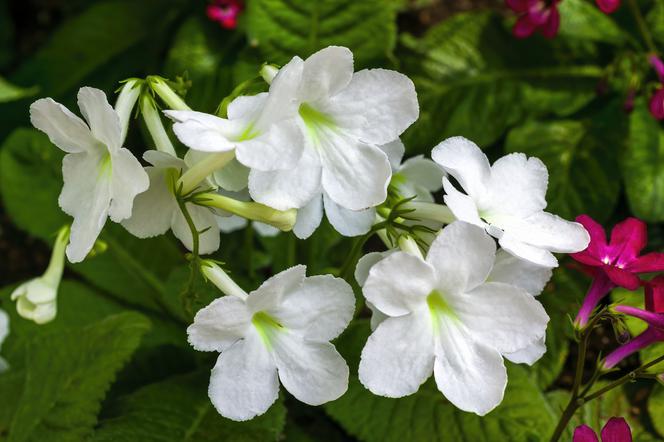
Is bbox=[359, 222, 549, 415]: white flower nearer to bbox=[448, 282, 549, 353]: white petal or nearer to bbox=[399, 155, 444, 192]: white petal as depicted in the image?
bbox=[448, 282, 549, 353]: white petal

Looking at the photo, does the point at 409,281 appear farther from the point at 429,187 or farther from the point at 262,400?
the point at 429,187

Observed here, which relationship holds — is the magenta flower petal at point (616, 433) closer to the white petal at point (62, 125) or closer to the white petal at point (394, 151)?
the white petal at point (394, 151)

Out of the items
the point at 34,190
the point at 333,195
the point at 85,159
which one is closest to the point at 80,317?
the point at 34,190

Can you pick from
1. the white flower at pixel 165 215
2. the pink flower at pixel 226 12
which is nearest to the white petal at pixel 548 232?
the white flower at pixel 165 215

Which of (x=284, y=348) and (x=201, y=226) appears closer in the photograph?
(x=284, y=348)

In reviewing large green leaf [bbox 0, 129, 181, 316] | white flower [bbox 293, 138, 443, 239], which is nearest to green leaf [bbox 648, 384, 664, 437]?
white flower [bbox 293, 138, 443, 239]

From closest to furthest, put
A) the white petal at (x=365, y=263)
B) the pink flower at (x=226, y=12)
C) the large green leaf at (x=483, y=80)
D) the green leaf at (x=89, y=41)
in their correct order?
the white petal at (x=365, y=263)
the large green leaf at (x=483, y=80)
the pink flower at (x=226, y=12)
the green leaf at (x=89, y=41)

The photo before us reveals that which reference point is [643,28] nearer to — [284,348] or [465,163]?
[465,163]

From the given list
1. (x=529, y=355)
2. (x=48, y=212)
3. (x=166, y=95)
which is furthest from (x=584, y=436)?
(x=48, y=212)
